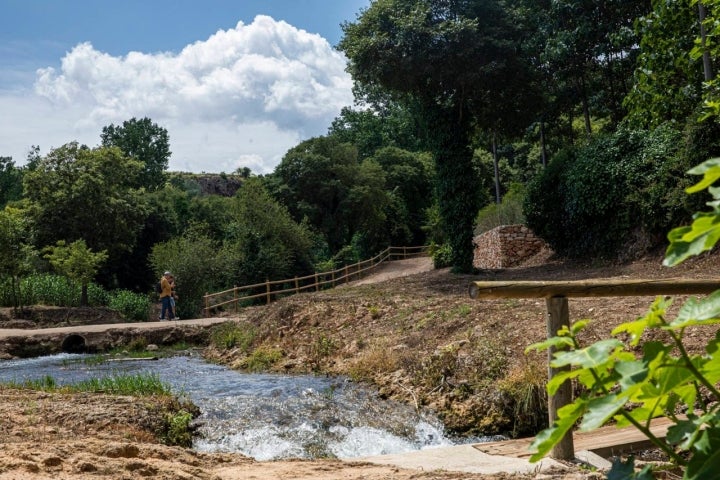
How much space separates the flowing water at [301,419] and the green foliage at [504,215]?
16138 mm

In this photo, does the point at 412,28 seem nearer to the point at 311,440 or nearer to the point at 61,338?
the point at 61,338

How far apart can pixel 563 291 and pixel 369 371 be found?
6.27 metres

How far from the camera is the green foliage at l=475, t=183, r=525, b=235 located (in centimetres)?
2605

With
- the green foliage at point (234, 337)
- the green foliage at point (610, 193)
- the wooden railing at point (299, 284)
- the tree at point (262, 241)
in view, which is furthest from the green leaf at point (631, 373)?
the tree at point (262, 241)

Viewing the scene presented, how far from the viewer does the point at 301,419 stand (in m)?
8.11

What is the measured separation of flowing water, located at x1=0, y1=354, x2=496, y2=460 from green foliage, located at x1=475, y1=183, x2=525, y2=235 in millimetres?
16138

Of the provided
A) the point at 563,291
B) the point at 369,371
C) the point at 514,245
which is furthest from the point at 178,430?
the point at 514,245

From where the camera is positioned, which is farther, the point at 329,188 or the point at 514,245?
the point at 329,188

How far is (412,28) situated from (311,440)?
1475 cm

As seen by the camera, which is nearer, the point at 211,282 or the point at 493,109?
the point at 493,109

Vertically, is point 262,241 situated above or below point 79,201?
below

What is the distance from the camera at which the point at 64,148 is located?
3297 centimetres

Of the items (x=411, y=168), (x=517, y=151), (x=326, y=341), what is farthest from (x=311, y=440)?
(x=517, y=151)

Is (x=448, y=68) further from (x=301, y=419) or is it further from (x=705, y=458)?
(x=705, y=458)
